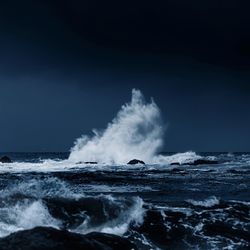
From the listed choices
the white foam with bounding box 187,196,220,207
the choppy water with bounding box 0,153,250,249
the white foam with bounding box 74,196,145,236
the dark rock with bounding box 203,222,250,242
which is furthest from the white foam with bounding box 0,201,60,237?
the white foam with bounding box 187,196,220,207

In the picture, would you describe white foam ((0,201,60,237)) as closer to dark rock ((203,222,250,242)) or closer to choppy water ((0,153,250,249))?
choppy water ((0,153,250,249))

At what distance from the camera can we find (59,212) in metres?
15.5

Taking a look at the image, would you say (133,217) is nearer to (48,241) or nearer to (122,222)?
(122,222)

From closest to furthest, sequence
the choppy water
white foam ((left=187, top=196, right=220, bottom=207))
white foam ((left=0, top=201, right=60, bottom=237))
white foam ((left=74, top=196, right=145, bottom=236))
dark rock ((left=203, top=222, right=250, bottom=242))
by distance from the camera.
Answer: the choppy water < dark rock ((left=203, top=222, right=250, bottom=242)) < white foam ((left=74, top=196, right=145, bottom=236)) < white foam ((left=0, top=201, right=60, bottom=237)) < white foam ((left=187, top=196, right=220, bottom=207))

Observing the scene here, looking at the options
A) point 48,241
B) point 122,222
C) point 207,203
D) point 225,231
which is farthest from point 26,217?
point 207,203

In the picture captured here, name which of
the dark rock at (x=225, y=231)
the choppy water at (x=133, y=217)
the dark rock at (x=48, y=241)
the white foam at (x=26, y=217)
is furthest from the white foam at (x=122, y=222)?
the dark rock at (x=48, y=241)

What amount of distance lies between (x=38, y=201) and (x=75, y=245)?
587 cm

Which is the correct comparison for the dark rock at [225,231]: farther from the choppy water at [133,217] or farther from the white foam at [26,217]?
the white foam at [26,217]

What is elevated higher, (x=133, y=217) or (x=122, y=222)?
(x=133, y=217)

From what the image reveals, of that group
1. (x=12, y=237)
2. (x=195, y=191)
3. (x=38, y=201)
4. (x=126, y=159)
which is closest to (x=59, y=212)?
(x=38, y=201)

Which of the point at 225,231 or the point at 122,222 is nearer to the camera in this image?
the point at 225,231

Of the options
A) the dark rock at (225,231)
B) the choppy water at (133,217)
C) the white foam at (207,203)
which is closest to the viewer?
the choppy water at (133,217)

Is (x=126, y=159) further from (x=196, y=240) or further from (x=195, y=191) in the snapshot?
(x=196, y=240)

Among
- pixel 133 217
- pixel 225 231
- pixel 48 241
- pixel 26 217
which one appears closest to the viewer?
pixel 48 241
